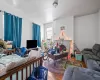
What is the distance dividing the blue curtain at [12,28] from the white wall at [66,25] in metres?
2.69

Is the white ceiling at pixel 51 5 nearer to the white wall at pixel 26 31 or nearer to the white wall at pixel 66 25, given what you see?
the white wall at pixel 26 31

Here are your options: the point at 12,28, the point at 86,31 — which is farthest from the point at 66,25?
the point at 12,28

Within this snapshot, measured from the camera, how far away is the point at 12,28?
3328 mm

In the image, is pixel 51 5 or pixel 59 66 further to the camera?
pixel 51 5

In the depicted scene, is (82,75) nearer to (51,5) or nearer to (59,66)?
(59,66)

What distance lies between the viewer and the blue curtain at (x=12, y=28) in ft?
10.2

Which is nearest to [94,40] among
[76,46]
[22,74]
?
[76,46]

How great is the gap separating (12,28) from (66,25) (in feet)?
11.1

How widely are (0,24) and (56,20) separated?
364cm

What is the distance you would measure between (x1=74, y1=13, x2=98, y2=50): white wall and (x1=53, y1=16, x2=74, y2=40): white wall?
345 millimetres

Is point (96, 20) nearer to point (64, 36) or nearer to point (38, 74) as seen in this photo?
point (64, 36)

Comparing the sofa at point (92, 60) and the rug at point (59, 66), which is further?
the rug at point (59, 66)

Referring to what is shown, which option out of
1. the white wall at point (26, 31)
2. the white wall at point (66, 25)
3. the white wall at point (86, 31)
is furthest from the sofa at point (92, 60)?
the white wall at point (26, 31)

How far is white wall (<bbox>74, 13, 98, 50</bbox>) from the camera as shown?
4.20 metres
